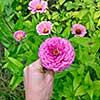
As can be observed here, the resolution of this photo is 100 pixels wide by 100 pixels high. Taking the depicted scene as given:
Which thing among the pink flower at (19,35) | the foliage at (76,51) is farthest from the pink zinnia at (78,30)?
the pink flower at (19,35)

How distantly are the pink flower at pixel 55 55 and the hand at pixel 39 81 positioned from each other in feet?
0.08

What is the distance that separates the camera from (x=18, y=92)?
2.12m

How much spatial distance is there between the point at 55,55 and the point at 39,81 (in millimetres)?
96

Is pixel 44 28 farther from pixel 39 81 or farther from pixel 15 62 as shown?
pixel 39 81

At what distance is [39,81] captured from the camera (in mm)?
1071

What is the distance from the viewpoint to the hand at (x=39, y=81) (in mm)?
1072

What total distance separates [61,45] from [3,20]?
92 cm

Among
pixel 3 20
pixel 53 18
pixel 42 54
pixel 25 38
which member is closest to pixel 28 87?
pixel 42 54

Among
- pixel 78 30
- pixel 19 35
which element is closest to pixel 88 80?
pixel 78 30

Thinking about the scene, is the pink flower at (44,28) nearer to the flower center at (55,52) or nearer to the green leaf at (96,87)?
the green leaf at (96,87)

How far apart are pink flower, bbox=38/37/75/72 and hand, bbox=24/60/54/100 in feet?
0.08

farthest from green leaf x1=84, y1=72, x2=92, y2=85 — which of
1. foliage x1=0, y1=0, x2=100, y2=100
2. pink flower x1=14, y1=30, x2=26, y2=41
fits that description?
pink flower x1=14, y1=30, x2=26, y2=41

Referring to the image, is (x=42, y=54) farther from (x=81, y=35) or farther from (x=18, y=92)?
(x=18, y=92)

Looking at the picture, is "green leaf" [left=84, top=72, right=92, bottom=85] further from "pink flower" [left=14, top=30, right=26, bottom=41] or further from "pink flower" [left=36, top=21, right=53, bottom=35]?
"pink flower" [left=14, top=30, right=26, bottom=41]
